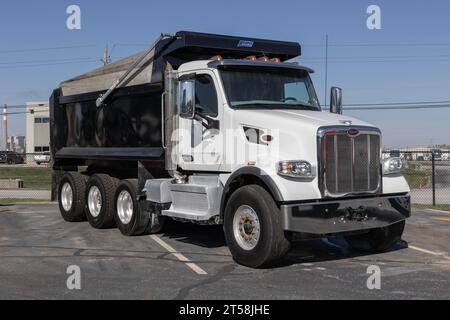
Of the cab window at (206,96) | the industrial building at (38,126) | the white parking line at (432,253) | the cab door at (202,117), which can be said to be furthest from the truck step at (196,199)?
the industrial building at (38,126)

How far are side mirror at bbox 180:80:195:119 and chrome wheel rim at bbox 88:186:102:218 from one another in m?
3.98

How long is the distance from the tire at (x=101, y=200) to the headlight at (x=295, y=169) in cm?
506

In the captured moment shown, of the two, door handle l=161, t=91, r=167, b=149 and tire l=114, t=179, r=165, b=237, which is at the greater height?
door handle l=161, t=91, r=167, b=149

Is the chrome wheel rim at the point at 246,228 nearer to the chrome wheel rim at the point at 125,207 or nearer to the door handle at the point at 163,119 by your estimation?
the door handle at the point at 163,119

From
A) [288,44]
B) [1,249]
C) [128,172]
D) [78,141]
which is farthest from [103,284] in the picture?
[78,141]

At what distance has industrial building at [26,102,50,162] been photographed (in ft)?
265

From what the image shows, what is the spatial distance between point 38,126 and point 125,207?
246 ft

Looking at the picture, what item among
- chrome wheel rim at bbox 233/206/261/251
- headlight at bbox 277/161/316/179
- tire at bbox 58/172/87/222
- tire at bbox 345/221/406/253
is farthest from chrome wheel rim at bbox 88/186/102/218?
headlight at bbox 277/161/316/179

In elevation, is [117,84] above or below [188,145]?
above

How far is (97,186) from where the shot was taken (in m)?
11.7

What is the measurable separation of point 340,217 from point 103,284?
314 cm

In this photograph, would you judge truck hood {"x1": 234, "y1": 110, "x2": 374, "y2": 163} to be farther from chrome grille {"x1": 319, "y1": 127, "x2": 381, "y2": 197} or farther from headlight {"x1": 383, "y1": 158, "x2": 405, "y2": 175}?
headlight {"x1": 383, "y1": 158, "x2": 405, "y2": 175}
